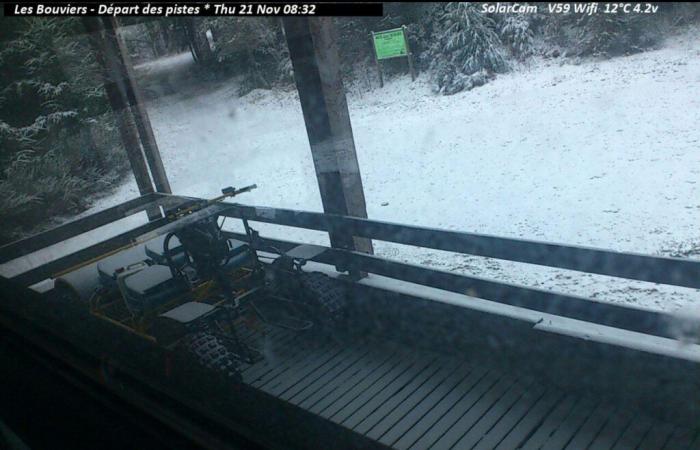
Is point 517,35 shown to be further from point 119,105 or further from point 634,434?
point 119,105

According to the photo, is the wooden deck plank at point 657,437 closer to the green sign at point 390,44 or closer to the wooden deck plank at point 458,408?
the wooden deck plank at point 458,408

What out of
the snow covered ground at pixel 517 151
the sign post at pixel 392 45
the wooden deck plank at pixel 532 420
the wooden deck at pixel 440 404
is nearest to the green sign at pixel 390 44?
the sign post at pixel 392 45

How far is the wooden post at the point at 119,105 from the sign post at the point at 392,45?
68 cm

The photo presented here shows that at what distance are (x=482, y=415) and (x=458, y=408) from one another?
51mm

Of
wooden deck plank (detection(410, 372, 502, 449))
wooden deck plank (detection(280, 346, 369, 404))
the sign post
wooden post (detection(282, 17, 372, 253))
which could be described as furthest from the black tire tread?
the sign post

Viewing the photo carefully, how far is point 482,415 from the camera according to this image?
1.10 m

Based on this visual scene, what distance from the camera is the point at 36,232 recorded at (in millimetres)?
1996

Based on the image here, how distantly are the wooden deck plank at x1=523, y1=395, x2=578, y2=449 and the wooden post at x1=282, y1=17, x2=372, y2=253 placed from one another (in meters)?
0.93

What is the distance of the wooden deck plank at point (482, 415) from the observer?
3.39ft

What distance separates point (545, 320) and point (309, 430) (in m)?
1.01

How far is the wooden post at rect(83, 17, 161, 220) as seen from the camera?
155 cm

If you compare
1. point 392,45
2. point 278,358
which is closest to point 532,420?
point 278,358

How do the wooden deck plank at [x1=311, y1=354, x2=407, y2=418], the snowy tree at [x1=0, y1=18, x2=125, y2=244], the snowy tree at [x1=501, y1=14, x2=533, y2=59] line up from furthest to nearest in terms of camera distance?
the snowy tree at [x1=0, y1=18, x2=125, y2=244], the wooden deck plank at [x1=311, y1=354, x2=407, y2=418], the snowy tree at [x1=501, y1=14, x2=533, y2=59]

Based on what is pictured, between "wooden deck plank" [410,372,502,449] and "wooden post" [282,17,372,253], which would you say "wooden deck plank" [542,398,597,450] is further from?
"wooden post" [282,17,372,253]
